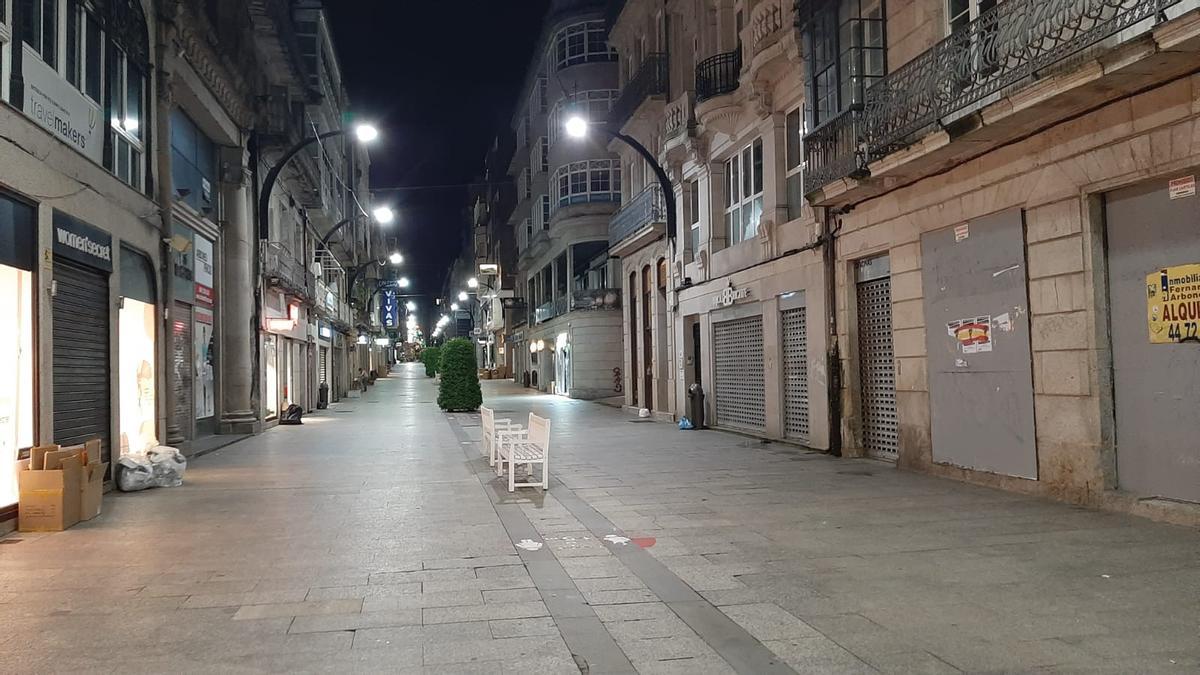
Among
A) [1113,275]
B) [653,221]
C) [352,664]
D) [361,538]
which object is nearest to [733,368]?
[653,221]

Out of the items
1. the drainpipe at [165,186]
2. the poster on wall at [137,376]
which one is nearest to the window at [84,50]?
the drainpipe at [165,186]

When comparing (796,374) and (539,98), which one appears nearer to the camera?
(796,374)

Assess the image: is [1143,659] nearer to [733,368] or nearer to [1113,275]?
[1113,275]

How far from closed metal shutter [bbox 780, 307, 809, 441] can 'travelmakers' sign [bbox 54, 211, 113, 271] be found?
10.8 metres

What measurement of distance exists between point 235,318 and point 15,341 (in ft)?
35.4

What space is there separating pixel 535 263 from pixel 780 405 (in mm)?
32342

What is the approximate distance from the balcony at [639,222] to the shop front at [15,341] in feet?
51.7

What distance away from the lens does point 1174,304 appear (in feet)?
25.3

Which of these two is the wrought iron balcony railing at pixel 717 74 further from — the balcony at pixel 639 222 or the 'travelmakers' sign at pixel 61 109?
the 'travelmakers' sign at pixel 61 109

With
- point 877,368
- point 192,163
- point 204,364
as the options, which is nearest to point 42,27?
point 192,163

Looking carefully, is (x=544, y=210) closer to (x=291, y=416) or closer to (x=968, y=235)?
(x=291, y=416)

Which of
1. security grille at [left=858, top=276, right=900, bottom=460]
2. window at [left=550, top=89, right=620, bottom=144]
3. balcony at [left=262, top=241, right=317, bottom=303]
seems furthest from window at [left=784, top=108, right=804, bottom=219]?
window at [left=550, top=89, right=620, bottom=144]

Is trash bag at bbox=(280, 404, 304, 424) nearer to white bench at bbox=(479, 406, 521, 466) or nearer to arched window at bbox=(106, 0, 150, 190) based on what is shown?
white bench at bbox=(479, 406, 521, 466)

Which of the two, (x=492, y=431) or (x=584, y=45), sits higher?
(x=584, y=45)
